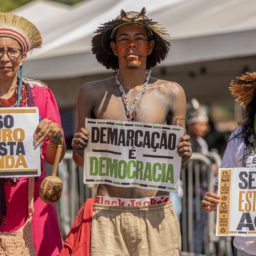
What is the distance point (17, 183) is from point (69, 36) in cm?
687

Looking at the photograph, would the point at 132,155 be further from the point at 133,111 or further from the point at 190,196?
the point at 190,196

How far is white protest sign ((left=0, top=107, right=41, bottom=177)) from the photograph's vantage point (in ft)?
19.5

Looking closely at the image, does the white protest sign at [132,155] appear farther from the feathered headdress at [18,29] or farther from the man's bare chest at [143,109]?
the feathered headdress at [18,29]

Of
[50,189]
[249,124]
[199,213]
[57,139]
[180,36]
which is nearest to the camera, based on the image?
[50,189]

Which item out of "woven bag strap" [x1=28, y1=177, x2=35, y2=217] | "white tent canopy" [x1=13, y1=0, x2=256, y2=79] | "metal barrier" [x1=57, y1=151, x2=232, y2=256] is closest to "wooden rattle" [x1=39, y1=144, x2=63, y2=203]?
"woven bag strap" [x1=28, y1=177, x2=35, y2=217]

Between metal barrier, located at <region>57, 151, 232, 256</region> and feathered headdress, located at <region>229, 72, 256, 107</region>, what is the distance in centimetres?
408

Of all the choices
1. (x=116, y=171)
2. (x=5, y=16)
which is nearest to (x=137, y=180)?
(x=116, y=171)

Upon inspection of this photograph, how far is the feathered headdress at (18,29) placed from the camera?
6133 mm

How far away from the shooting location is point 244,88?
6.20 meters

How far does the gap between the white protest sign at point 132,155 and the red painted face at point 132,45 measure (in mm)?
357

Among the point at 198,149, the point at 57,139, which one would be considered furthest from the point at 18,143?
the point at 198,149

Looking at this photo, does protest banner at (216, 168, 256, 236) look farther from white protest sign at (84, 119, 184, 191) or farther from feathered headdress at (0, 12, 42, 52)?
feathered headdress at (0, 12, 42, 52)

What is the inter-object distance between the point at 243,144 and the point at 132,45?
0.85 metres

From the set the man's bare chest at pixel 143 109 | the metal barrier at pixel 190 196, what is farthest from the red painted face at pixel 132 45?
the metal barrier at pixel 190 196
